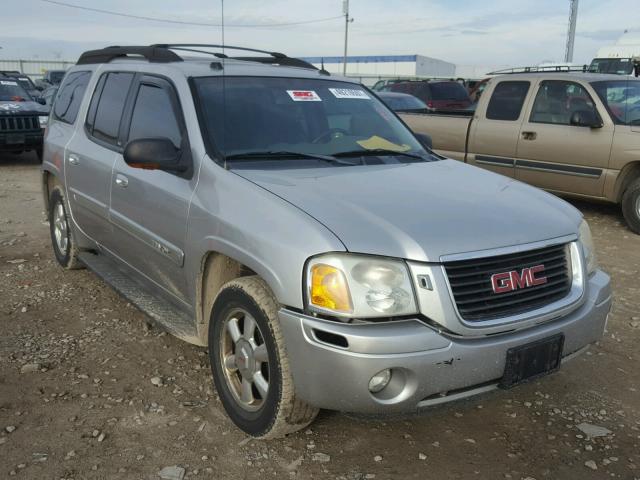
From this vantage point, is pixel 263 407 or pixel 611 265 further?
pixel 611 265

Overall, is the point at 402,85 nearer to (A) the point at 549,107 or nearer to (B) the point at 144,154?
(A) the point at 549,107

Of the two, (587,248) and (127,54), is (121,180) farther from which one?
(587,248)

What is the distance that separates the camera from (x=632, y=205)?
7133mm

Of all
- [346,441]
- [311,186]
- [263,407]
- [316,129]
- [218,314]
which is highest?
[316,129]

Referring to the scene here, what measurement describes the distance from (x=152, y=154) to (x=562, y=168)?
5.86 m

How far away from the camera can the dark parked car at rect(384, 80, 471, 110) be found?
15938 mm

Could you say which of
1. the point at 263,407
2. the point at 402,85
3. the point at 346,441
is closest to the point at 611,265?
the point at 346,441

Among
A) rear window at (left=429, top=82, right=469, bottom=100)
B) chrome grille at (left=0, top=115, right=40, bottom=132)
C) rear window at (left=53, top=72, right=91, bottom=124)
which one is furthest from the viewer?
rear window at (left=429, top=82, right=469, bottom=100)

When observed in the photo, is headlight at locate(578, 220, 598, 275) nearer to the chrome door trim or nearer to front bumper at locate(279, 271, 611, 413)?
front bumper at locate(279, 271, 611, 413)

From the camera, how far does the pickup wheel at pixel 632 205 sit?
707 centimetres

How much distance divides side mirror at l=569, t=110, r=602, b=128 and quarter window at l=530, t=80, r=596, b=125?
14 centimetres

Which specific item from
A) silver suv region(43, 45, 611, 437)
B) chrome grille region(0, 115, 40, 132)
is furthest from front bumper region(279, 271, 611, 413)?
chrome grille region(0, 115, 40, 132)

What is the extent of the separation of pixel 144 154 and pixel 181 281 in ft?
2.30

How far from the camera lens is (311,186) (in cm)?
291
